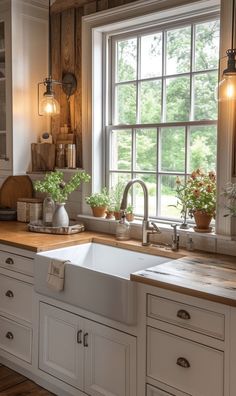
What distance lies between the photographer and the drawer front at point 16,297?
2711 mm

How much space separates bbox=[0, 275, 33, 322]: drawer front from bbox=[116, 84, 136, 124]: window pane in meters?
1.38

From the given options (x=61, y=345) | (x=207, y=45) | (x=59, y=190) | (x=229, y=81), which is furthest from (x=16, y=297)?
(x=207, y=45)

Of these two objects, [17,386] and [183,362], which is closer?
[183,362]

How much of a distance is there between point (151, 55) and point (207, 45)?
1.48 feet

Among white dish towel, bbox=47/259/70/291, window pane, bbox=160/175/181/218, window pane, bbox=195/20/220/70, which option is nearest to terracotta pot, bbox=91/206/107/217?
window pane, bbox=160/175/181/218

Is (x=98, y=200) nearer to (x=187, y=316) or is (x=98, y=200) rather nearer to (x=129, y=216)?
(x=129, y=216)

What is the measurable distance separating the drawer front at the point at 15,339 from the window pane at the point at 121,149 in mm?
1321

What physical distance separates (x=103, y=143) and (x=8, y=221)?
1.00m

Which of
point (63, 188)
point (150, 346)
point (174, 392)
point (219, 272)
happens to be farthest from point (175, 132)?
point (174, 392)

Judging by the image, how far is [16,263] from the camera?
277cm

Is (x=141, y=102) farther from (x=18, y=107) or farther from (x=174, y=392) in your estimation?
(x=174, y=392)

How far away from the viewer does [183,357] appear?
6.31 feet

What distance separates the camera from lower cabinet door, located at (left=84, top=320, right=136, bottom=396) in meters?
2.14

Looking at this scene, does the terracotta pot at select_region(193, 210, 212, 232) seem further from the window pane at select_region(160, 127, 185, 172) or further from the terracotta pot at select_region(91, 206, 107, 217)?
the terracotta pot at select_region(91, 206, 107, 217)
